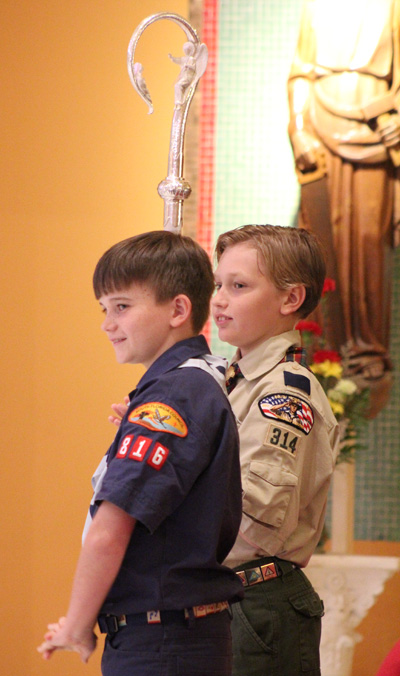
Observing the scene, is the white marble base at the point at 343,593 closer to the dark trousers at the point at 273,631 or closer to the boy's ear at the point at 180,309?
the dark trousers at the point at 273,631

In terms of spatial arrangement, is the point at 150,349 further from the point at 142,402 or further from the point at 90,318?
the point at 90,318

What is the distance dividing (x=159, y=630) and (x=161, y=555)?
3.8 inches

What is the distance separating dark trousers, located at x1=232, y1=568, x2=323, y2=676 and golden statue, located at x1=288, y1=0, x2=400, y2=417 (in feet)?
5.31

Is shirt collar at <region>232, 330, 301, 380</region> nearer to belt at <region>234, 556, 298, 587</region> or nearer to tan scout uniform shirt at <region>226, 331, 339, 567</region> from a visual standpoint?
tan scout uniform shirt at <region>226, 331, 339, 567</region>

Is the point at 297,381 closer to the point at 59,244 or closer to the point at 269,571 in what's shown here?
the point at 269,571

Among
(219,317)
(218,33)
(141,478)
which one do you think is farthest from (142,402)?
(218,33)

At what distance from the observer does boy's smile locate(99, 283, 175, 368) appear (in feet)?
3.88

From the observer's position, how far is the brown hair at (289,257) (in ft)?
5.16

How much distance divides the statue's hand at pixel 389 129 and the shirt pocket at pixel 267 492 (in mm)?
1872

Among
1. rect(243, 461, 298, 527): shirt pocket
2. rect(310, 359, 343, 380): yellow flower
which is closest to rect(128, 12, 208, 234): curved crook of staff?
rect(243, 461, 298, 527): shirt pocket

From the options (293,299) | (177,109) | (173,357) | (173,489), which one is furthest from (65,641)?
(177,109)

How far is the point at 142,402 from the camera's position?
110 cm

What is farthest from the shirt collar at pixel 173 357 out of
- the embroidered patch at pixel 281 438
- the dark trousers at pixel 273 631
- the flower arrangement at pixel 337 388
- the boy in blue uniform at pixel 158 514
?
the flower arrangement at pixel 337 388

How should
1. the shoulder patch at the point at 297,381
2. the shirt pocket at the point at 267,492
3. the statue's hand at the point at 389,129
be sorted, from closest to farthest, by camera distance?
the shirt pocket at the point at 267,492 → the shoulder patch at the point at 297,381 → the statue's hand at the point at 389,129
